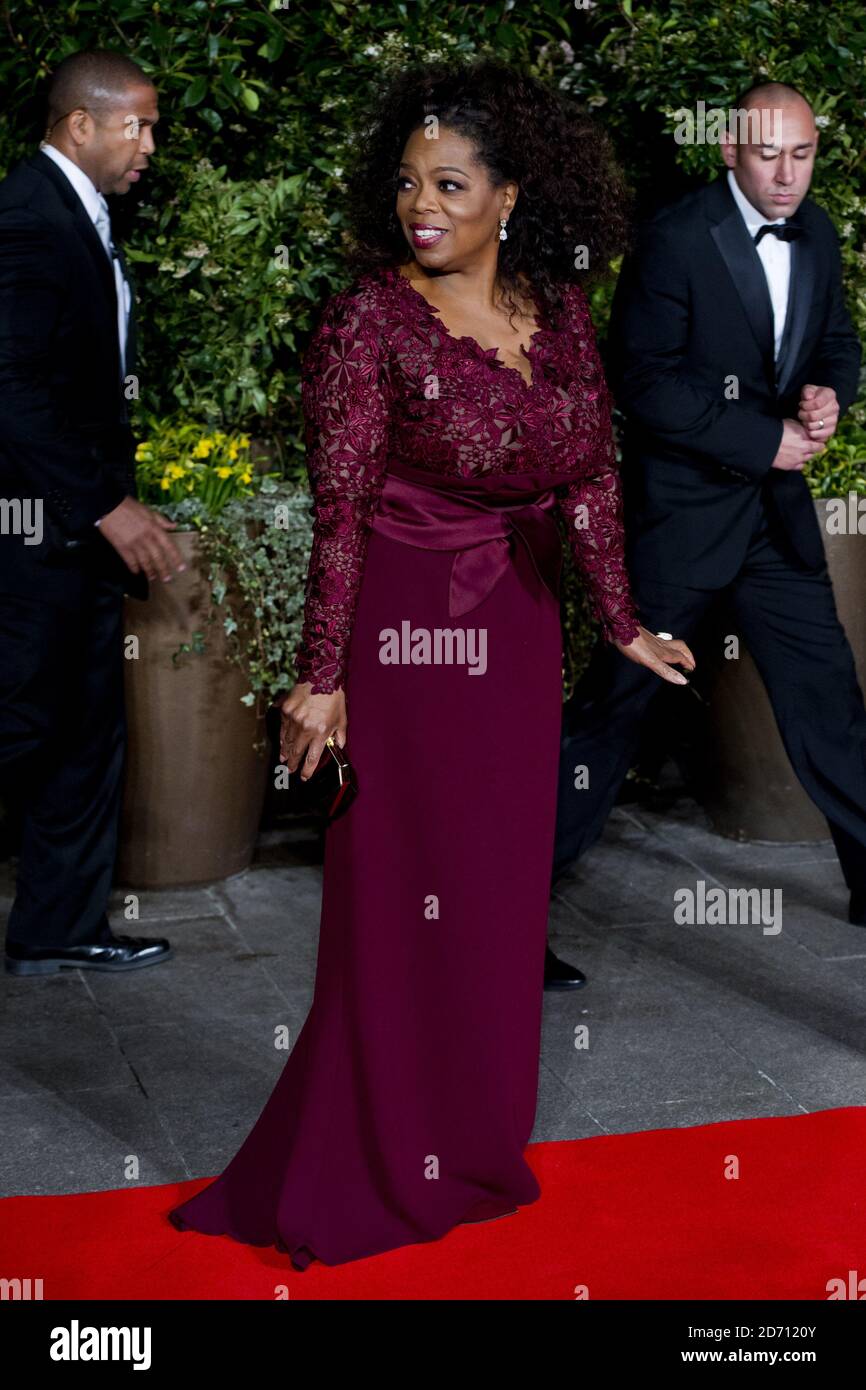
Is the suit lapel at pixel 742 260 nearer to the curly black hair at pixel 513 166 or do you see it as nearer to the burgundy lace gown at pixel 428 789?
the curly black hair at pixel 513 166

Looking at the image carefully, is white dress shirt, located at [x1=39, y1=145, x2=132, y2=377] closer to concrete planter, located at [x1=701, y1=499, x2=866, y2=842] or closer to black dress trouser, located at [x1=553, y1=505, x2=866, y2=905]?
black dress trouser, located at [x1=553, y1=505, x2=866, y2=905]

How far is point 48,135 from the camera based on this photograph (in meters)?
4.59

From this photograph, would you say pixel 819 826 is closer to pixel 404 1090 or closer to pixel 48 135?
pixel 404 1090

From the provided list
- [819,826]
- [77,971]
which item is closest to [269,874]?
[77,971]

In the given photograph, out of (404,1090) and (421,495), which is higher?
(421,495)

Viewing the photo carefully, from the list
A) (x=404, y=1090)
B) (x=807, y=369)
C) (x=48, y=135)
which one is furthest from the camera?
(x=807, y=369)

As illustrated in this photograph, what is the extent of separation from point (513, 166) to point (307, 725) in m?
1.05

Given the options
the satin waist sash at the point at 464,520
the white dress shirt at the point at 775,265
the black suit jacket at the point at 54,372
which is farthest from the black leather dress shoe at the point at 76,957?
the white dress shirt at the point at 775,265

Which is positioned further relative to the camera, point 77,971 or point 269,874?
point 269,874

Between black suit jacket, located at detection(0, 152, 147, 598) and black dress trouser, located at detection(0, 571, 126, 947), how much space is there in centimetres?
15

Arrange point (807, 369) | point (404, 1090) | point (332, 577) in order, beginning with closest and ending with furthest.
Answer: point (332, 577) → point (404, 1090) → point (807, 369)

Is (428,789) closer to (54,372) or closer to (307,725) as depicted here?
(307,725)

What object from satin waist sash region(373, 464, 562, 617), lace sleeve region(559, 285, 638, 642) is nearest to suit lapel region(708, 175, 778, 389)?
lace sleeve region(559, 285, 638, 642)

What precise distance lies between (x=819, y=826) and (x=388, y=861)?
105 inches
